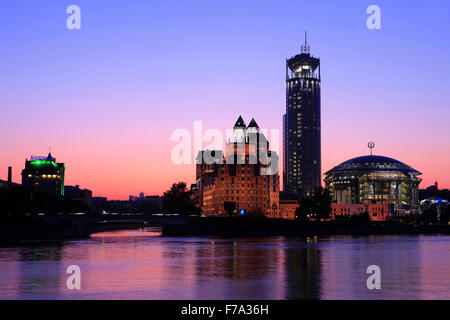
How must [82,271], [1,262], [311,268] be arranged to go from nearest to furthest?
[82,271] < [311,268] < [1,262]

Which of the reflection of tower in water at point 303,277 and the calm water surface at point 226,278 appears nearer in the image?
the calm water surface at point 226,278

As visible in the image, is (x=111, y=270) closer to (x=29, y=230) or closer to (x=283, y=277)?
(x=283, y=277)

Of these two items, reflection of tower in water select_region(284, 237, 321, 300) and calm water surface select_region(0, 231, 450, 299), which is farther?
reflection of tower in water select_region(284, 237, 321, 300)

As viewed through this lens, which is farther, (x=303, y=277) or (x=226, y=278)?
(x=303, y=277)
